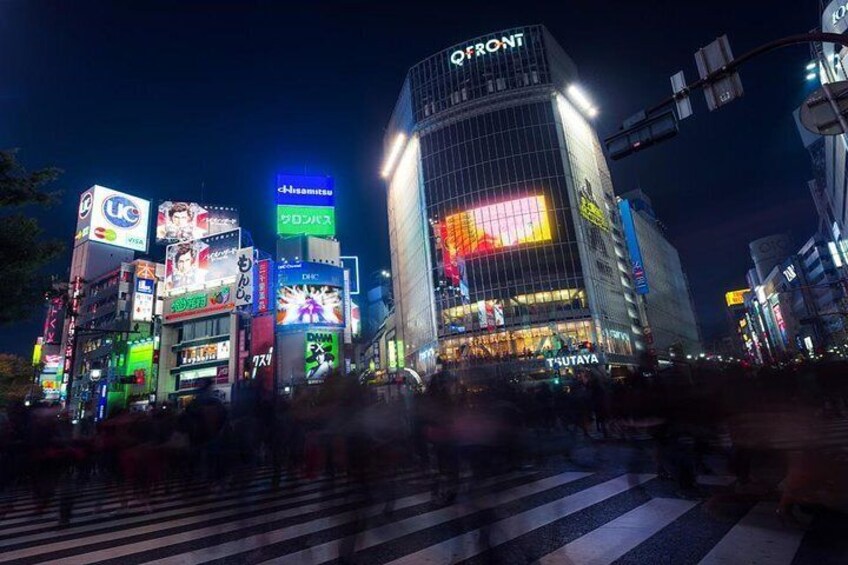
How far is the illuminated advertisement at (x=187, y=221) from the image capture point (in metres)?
50.1

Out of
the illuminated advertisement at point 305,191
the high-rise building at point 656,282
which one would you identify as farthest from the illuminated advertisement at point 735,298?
the illuminated advertisement at point 305,191

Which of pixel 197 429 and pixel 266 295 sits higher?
pixel 266 295

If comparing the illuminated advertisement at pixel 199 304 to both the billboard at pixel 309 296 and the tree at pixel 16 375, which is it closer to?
the billboard at pixel 309 296

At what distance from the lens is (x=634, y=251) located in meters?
69.7

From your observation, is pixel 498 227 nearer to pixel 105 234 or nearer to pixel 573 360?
pixel 573 360

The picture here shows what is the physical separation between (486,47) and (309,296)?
141 feet

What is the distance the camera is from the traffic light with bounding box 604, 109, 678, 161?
8891mm

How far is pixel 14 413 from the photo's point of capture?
8297 millimetres

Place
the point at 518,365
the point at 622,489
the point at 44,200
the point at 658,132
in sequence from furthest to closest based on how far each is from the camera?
1. the point at 518,365
2. the point at 44,200
3. the point at 658,132
4. the point at 622,489

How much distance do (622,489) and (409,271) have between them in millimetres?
61960

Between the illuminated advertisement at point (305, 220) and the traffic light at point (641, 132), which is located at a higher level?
the illuminated advertisement at point (305, 220)

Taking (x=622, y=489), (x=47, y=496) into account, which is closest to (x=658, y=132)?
(x=622, y=489)

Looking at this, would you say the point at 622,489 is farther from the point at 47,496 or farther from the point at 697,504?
the point at 47,496

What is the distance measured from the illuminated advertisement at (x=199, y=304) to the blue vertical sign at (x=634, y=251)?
5723 centimetres
